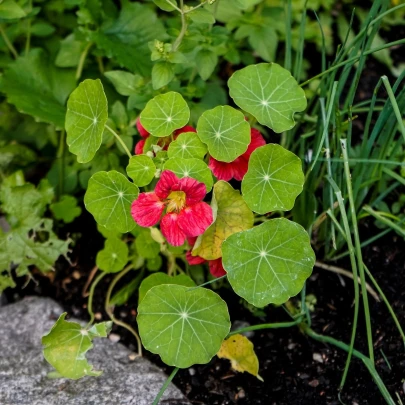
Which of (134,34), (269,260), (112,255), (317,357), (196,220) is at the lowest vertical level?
(317,357)

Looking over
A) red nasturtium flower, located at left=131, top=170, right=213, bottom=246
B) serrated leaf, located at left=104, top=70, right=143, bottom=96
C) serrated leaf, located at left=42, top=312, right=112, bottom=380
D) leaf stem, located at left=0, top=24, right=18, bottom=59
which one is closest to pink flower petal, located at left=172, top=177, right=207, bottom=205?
red nasturtium flower, located at left=131, top=170, right=213, bottom=246

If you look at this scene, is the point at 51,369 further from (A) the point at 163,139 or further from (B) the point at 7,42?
(B) the point at 7,42

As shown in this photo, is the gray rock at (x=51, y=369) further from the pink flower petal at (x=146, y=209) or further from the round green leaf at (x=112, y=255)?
the pink flower petal at (x=146, y=209)

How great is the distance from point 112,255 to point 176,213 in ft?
1.28

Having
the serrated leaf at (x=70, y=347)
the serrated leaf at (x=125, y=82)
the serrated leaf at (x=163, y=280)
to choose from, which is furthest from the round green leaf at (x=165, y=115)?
the serrated leaf at (x=70, y=347)

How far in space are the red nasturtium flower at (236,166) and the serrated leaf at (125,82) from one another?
397 millimetres

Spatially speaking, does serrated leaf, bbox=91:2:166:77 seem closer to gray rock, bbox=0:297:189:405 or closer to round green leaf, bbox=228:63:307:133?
round green leaf, bbox=228:63:307:133

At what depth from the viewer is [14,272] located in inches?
75.4

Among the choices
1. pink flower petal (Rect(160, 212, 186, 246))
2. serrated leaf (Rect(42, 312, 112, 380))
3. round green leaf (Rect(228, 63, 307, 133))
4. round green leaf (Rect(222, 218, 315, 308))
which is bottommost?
serrated leaf (Rect(42, 312, 112, 380))

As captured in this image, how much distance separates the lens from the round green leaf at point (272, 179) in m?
1.40

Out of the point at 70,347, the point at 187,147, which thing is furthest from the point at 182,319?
the point at 187,147

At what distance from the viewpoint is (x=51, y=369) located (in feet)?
5.15

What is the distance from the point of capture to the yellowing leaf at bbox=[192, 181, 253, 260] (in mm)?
1455

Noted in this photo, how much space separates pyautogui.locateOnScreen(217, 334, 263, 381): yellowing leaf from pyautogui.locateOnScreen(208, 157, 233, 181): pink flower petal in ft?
1.34
